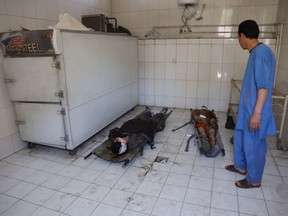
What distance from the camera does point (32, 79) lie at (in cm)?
236

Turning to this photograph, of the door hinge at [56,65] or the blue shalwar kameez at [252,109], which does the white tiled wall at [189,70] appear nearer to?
the blue shalwar kameez at [252,109]

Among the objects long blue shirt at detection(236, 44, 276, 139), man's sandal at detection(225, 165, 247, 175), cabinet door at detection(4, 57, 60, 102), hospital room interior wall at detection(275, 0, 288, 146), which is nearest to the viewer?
long blue shirt at detection(236, 44, 276, 139)

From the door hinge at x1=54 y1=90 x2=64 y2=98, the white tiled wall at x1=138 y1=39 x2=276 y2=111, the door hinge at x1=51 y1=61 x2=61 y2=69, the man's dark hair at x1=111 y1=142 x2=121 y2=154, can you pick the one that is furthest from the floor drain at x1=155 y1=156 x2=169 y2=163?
the white tiled wall at x1=138 y1=39 x2=276 y2=111

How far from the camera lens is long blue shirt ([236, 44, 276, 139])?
1697 millimetres

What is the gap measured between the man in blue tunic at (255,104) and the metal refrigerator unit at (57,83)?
1.61 m

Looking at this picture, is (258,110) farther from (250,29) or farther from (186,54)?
(186,54)

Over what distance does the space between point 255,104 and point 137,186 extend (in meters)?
1.19

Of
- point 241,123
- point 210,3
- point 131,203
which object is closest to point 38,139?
point 131,203

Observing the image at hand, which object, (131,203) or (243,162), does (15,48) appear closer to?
(131,203)

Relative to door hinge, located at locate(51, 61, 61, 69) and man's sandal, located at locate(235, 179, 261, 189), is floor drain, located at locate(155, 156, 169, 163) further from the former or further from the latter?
door hinge, located at locate(51, 61, 61, 69)

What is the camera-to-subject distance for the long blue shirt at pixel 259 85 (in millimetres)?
1697

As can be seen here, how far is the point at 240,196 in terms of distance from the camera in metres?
1.84

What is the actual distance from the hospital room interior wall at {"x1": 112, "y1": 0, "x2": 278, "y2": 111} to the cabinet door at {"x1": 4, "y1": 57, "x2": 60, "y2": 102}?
2.22 meters

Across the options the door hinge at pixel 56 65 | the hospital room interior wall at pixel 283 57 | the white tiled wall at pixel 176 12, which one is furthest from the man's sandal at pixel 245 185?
the white tiled wall at pixel 176 12
